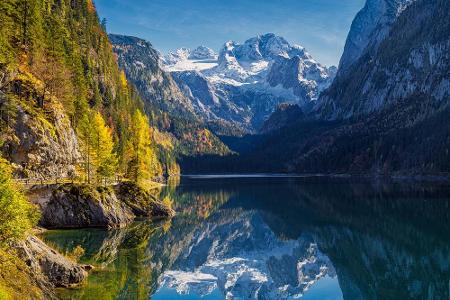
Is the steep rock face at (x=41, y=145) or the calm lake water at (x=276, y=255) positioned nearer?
the calm lake water at (x=276, y=255)

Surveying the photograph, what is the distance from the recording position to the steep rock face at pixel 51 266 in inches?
1203

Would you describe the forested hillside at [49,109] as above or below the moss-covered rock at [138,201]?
above

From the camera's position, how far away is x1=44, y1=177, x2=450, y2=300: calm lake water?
4100cm

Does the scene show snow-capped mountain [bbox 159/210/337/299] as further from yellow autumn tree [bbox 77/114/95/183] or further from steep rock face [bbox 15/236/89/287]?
yellow autumn tree [bbox 77/114/95/183]

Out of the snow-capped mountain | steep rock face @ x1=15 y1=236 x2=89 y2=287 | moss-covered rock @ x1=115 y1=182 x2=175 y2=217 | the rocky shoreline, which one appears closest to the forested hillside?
moss-covered rock @ x1=115 y1=182 x2=175 y2=217

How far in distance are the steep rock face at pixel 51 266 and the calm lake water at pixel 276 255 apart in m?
1.32

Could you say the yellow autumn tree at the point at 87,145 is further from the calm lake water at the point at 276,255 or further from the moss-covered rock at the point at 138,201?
the calm lake water at the point at 276,255

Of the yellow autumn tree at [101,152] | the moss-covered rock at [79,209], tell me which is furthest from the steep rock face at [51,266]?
the yellow autumn tree at [101,152]

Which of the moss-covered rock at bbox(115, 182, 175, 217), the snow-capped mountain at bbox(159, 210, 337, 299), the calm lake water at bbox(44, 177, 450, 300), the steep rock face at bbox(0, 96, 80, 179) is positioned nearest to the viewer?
the calm lake water at bbox(44, 177, 450, 300)

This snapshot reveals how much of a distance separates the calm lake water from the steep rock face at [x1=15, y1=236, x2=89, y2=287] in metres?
1.32

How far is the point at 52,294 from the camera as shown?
96.7ft

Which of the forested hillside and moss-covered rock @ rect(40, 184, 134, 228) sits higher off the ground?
the forested hillside

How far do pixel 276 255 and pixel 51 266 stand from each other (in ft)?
113

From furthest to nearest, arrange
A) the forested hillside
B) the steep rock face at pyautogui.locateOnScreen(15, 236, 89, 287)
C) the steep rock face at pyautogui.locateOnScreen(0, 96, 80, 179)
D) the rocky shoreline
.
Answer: the forested hillside → the steep rock face at pyautogui.locateOnScreen(0, 96, 80, 179) → the steep rock face at pyautogui.locateOnScreen(15, 236, 89, 287) → the rocky shoreline
